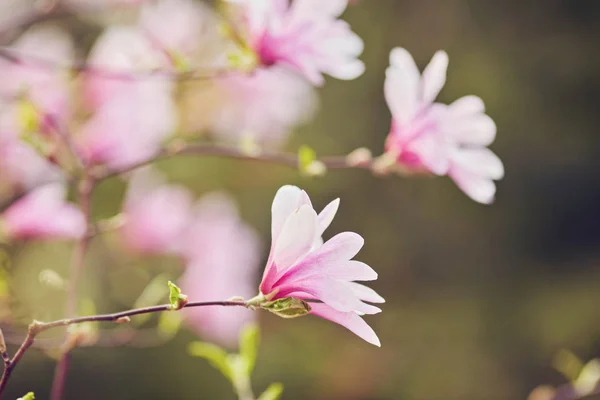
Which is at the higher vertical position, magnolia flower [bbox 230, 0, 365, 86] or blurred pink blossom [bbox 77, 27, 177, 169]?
blurred pink blossom [bbox 77, 27, 177, 169]

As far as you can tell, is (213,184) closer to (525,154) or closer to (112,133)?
(525,154)

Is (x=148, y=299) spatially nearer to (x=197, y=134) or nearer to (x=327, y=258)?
(x=197, y=134)

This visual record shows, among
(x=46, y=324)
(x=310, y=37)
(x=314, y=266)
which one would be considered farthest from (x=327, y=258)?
(x=310, y=37)

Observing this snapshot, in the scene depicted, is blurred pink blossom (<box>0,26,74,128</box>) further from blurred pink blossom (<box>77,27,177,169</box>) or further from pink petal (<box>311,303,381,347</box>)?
pink petal (<box>311,303,381,347</box>)

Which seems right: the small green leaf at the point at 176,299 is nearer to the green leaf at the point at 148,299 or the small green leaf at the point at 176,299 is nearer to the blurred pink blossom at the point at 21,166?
the green leaf at the point at 148,299

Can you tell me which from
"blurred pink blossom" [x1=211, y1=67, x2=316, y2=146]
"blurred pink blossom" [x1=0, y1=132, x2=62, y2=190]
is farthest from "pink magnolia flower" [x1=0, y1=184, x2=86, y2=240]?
"blurred pink blossom" [x1=211, y1=67, x2=316, y2=146]
